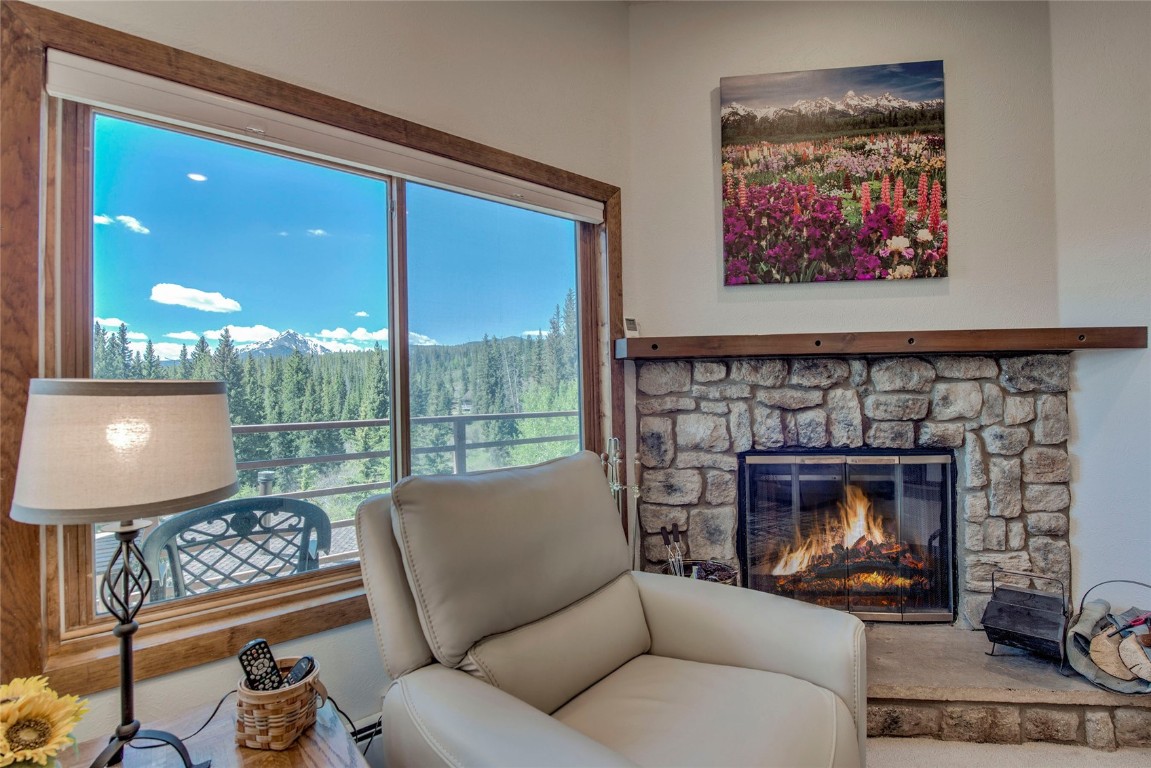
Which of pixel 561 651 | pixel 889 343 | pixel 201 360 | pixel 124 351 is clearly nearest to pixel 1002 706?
pixel 889 343

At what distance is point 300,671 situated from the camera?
1183 millimetres

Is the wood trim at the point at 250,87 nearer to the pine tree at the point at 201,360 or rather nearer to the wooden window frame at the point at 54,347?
the wooden window frame at the point at 54,347

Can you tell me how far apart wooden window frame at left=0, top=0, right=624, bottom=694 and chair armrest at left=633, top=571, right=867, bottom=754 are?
1.00 meters

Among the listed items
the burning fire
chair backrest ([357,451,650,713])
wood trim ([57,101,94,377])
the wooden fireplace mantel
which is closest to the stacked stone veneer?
the wooden fireplace mantel

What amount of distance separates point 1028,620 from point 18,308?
313cm

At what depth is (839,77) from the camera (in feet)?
7.49

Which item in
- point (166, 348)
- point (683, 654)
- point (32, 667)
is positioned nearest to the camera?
point (32, 667)

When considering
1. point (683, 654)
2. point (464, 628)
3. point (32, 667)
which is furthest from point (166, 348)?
point (683, 654)

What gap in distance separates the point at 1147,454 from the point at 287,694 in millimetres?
2956

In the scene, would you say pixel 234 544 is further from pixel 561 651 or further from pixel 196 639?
pixel 561 651

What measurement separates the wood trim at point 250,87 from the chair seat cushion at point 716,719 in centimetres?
175

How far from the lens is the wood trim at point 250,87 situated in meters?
1.23

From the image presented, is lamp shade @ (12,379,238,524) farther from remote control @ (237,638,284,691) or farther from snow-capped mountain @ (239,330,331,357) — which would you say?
snow-capped mountain @ (239,330,331,357)

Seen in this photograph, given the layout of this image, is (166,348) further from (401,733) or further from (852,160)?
(852,160)
